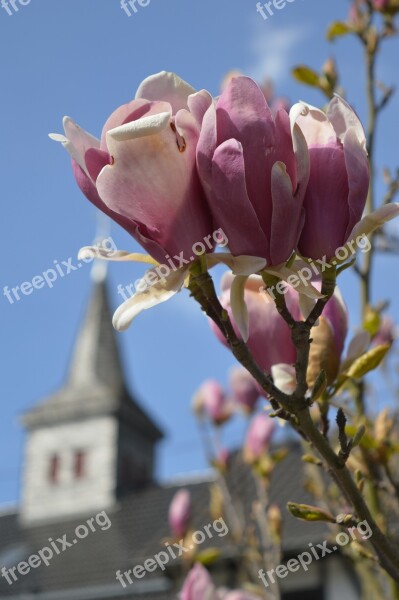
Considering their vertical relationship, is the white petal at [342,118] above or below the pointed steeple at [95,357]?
above

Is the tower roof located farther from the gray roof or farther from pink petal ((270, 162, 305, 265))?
pink petal ((270, 162, 305, 265))

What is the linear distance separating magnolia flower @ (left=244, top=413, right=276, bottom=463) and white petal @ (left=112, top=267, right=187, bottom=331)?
70.0 inches

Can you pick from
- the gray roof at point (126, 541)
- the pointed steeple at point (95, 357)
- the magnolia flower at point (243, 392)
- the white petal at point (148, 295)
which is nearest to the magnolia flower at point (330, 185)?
the white petal at point (148, 295)

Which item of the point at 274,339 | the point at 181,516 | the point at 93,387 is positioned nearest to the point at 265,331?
the point at 274,339

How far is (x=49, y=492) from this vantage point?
2283 centimetres

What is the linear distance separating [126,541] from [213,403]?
14777 millimetres

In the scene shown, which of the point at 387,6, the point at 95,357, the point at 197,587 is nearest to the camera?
the point at 197,587

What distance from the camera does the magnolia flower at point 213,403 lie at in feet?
9.99

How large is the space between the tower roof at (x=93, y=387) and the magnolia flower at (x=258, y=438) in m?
21.6

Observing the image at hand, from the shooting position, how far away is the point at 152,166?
0.66 m

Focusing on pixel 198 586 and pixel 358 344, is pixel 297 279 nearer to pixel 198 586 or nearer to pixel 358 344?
pixel 358 344

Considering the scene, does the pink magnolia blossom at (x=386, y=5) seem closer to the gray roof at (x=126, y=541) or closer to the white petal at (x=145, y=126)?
the white petal at (x=145, y=126)

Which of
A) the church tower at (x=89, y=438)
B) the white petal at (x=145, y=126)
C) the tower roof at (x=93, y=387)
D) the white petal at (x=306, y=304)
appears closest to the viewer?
the white petal at (x=145, y=126)

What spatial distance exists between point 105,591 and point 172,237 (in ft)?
47.6
